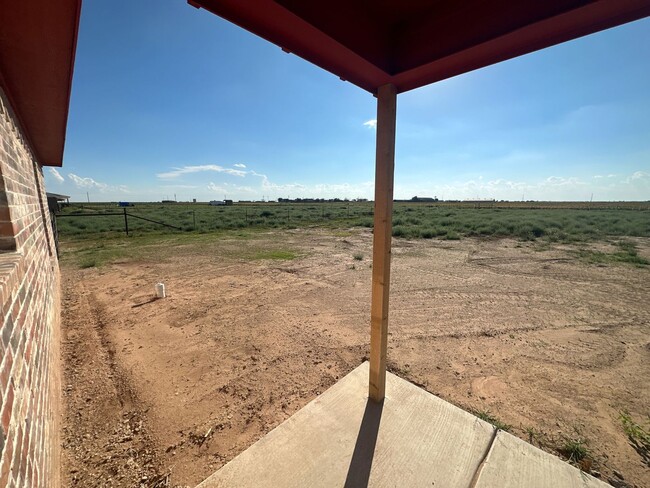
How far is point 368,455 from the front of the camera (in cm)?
190

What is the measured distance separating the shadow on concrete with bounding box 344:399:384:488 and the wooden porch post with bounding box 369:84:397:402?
0.14 metres

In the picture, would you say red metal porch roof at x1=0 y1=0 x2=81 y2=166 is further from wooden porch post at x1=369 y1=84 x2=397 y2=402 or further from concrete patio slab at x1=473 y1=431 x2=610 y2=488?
concrete patio slab at x1=473 y1=431 x2=610 y2=488

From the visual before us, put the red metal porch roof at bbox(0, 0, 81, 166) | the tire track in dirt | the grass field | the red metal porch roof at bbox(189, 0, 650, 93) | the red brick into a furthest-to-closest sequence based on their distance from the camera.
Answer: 1. the grass field
2. the tire track in dirt
3. the red metal porch roof at bbox(0, 0, 81, 166)
4. the red metal porch roof at bbox(189, 0, 650, 93)
5. the red brick

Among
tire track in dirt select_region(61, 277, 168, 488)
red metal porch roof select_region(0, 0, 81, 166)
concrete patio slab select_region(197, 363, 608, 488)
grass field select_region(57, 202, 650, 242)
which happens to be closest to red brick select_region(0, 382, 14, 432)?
concrete patio slab select_region(197, 363, 608, 488)

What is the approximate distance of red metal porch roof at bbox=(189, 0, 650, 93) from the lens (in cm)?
119

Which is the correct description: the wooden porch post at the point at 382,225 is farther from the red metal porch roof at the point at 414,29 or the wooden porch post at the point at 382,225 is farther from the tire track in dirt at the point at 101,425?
the tire track in dirt at the point at 101,425

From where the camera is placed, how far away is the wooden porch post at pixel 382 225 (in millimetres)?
2002

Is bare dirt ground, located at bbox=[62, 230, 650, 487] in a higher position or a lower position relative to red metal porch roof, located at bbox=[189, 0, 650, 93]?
lower

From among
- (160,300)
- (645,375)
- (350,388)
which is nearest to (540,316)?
(645,375)

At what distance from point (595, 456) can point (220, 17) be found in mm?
3806

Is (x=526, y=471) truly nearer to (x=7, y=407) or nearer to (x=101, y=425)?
(x=7, y=407)

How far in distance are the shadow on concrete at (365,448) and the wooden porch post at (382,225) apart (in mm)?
→ 142

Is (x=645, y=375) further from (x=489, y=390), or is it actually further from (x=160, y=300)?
(x=160, y=300)

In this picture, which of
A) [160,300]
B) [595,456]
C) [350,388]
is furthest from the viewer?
[160,300]
